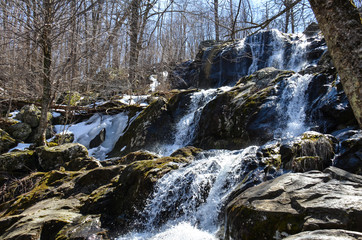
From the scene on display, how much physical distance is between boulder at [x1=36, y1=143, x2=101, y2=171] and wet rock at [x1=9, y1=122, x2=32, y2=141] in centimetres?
306

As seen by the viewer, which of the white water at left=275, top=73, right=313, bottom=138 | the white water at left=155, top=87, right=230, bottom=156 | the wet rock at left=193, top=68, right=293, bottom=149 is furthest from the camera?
the white water at left=155, top=87, right=230, bottom=156

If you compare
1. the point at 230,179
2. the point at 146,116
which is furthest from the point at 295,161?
the point at 146,116

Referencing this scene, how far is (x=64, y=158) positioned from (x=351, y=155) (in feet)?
22.7

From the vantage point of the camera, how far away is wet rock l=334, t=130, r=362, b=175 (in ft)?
11.9

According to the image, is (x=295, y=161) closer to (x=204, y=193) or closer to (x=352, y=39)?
(x=204, y=193)

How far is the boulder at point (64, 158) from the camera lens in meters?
7.00

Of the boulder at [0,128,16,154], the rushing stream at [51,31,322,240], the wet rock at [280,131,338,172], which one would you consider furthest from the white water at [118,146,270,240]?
the boulder at [0,128,16,154]

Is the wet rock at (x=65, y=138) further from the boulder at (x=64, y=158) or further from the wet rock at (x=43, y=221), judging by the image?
the wet rock at (x=43, y=221)

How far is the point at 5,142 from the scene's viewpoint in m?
8.64

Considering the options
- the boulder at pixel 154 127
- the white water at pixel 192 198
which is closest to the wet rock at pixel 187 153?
the white water at pixel 192 198

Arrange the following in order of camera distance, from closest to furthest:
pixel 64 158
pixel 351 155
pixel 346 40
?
pixel 346 40, pixel 351 155, pixel 64 158

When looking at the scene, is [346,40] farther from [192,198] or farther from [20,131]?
[20,131]

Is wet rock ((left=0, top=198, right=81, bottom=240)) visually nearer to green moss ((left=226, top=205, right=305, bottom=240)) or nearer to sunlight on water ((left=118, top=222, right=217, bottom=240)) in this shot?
sunlight on water ((left=118, top=222, right=217, bottom=240))

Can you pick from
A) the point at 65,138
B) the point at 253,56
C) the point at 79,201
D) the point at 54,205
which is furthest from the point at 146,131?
the point at 253,56
